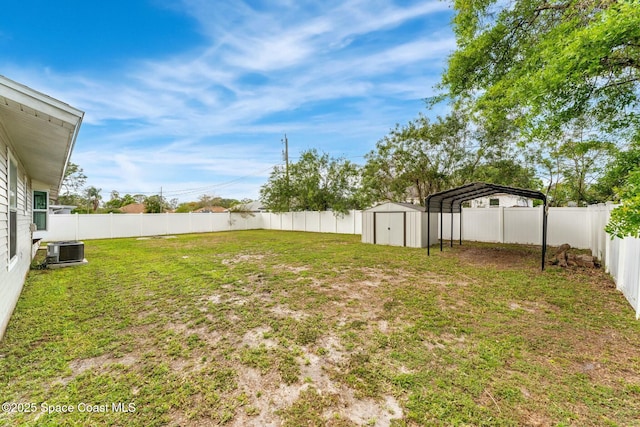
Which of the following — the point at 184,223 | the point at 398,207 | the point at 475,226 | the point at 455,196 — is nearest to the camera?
the point at 455,196

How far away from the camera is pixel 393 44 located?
9070mm

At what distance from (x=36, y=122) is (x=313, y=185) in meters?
15.4

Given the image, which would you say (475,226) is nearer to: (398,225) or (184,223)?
(398,225)

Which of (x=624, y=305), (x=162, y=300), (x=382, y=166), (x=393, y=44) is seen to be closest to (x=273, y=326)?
(x=162, y=300)

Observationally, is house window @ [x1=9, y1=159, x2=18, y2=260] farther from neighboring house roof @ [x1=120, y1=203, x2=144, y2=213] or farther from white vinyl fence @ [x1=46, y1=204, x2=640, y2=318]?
neighboring house roof @ [x1=120, y1=203, x2=144, y2=213]

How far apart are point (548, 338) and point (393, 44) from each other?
9.19 m

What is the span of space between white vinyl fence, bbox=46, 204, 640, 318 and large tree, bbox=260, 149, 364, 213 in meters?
0.77

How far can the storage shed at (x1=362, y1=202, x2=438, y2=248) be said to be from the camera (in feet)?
33.4

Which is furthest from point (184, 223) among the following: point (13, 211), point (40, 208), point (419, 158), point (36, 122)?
point (36, 122)

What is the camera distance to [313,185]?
18.1 m

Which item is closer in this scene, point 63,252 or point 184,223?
point 63,252

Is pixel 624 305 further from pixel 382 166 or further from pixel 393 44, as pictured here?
pixel 382 166

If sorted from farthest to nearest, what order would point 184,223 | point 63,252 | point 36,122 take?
1. point 184,223
2. point 63,252
3. point 36,122

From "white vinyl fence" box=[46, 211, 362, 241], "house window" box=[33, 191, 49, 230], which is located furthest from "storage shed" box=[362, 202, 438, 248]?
"house window" box=[33, 191, 49, 230]
